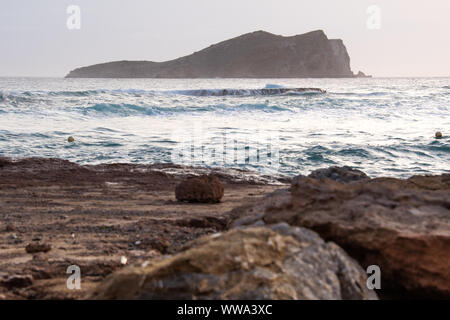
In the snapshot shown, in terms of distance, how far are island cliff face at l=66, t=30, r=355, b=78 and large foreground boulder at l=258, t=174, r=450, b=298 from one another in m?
134

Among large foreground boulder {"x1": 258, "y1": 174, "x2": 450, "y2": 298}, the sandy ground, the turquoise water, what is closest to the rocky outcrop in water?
large foreground boulder {"x1": 258, "y1": 174, "x2": 450, "y2": 298}

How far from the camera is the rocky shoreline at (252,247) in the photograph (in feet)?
7.04

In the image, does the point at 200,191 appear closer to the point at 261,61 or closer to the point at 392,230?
the point at 392,230

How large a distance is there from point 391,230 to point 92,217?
3250mm

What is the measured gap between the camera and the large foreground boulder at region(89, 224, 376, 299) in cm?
209

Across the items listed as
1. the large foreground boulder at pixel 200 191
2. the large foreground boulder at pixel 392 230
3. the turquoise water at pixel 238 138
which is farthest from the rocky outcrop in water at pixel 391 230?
the turquoise water at pixel 238 138

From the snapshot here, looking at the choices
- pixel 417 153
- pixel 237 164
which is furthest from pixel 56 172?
pixel 417 153

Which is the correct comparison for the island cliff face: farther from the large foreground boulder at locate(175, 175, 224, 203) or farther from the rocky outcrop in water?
the rocky outcrop in water

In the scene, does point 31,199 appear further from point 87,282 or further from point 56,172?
point 87,282

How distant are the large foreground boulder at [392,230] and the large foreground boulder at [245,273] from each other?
0.30 metres

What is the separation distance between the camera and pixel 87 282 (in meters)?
3.13

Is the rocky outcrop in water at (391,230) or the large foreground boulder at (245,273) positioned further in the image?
the rocky outcrop in water at (391,230)

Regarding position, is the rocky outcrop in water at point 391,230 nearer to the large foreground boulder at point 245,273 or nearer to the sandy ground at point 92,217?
the large foreground boulder at point 245,273
